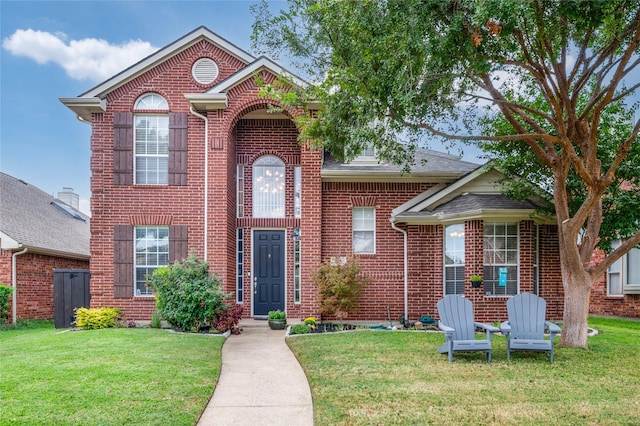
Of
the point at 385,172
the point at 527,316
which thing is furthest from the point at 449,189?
the point at 527,316

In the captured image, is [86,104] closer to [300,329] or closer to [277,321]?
[277,321]

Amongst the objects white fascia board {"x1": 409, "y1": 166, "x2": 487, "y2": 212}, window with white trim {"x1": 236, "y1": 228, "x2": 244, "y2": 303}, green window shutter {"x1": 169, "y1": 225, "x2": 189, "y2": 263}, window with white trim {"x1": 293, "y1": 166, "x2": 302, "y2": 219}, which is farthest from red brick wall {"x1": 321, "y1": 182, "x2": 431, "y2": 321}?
green window shutter {"x1": 169, "y1": 225, "x2": 189, "y2": 263}

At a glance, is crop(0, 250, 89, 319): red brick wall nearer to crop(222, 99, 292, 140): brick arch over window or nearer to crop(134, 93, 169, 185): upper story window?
crop(134, 93, 169, 185): upper story window

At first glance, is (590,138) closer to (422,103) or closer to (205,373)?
(422,103)

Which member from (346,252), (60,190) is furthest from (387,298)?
(60,190)

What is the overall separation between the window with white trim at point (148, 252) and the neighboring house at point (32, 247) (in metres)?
4.00

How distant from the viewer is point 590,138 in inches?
320

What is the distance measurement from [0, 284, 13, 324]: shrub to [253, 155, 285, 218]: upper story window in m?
7.30

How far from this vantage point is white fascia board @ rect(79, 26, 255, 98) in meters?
12.1

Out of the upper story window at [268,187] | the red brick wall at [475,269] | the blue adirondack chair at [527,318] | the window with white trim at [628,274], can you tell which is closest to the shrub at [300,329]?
the red brick wall at [475,269]

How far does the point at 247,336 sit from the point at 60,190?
58.9 ft

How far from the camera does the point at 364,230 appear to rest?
12898 millimetres

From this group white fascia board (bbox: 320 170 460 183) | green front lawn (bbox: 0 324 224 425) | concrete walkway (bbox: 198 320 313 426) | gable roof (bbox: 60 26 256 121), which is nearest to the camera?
green front lawn (bbox: 0 324 224 425)

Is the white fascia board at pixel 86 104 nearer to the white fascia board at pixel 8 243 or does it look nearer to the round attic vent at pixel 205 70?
the round attic vent at pixel 205 70
